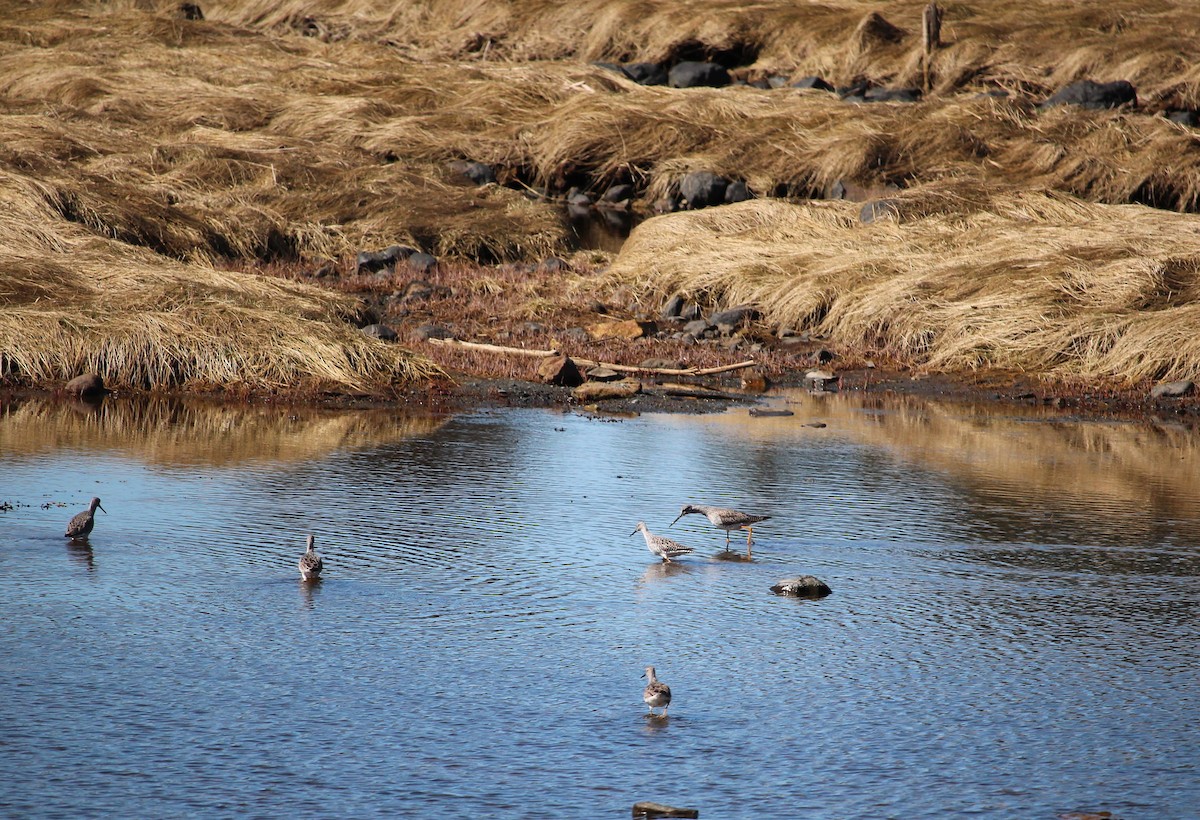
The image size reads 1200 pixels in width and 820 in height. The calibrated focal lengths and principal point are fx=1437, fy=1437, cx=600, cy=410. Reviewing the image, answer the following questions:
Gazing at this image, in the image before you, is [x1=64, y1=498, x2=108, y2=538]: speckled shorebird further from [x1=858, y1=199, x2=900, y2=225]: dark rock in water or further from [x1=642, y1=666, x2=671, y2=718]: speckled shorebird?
[x1=858, y1=199, x2=900, y2=225]: dark rock in water

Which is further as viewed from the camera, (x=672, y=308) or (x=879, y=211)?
(x=879, y=211)

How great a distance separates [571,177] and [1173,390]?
1761 centimetres

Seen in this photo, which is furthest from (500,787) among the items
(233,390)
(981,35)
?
(981,35)

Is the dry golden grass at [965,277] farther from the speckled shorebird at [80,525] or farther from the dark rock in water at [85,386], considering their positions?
the speckled shorebird at [80,525]

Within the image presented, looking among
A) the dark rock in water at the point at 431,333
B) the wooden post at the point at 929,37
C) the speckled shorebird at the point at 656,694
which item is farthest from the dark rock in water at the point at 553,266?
the speckled shorebird at the point at 656,694

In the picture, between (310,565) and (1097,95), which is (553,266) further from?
(1097,95)

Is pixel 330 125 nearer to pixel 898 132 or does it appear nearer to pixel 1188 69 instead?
pixel 898 132

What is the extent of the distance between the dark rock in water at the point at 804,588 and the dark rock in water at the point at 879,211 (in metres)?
15.3

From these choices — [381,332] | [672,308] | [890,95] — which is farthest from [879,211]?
[890,95]

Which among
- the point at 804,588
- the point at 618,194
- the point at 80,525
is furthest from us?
the point at 618,194

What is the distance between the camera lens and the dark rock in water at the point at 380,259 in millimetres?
21688

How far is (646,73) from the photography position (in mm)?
37969

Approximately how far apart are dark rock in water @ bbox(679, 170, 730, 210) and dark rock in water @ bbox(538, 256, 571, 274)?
551 cm

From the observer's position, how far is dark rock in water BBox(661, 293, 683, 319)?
19375 mm
